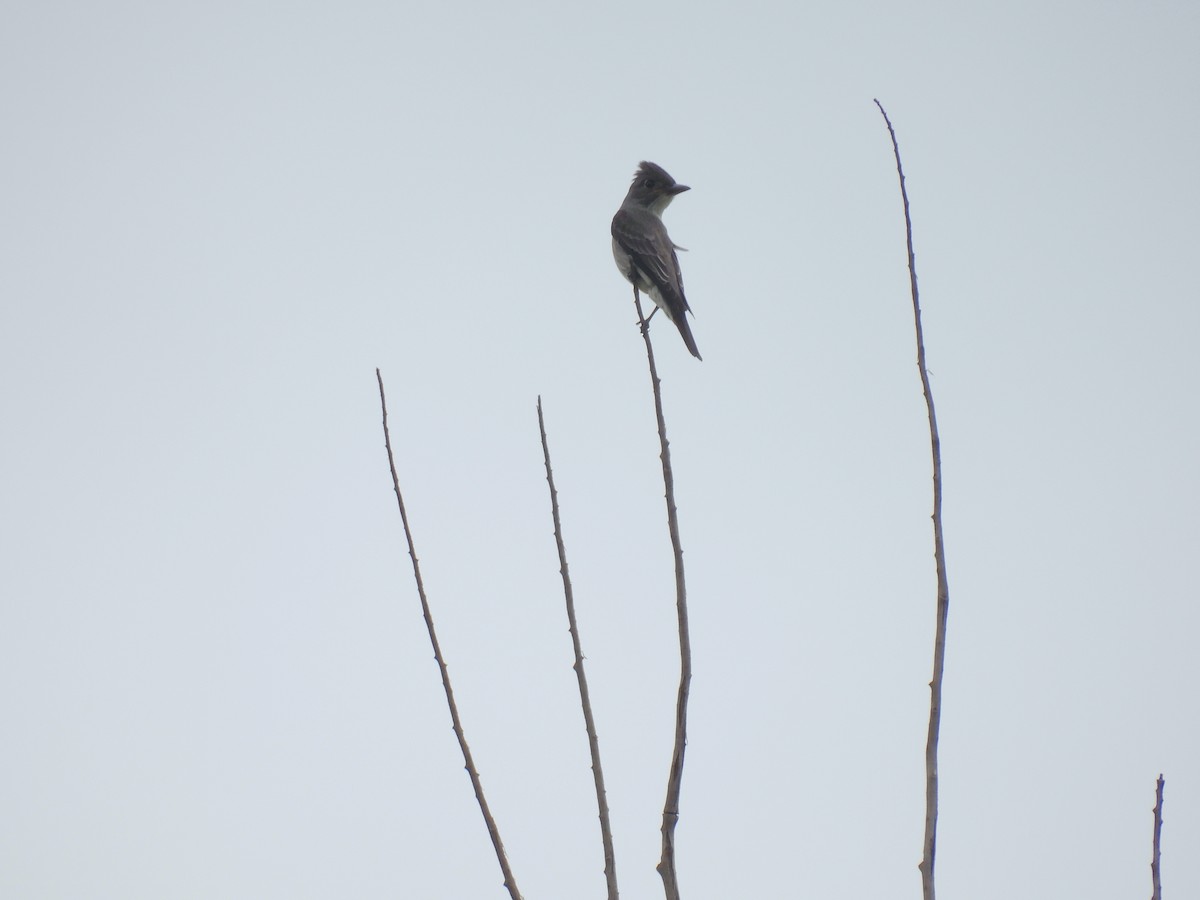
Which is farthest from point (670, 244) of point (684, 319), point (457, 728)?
point (457, 728)

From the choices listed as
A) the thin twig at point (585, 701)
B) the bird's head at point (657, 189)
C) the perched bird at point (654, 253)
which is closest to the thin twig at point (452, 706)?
the thin twig at point (585, 701)

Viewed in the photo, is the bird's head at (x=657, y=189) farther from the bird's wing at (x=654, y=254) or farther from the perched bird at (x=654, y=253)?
the bird's wing at (x=654, y=254)

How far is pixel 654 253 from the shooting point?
9.80 metres

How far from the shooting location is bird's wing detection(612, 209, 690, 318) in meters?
9.66

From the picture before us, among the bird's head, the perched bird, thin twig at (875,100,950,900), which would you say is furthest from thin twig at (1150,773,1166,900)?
the bird's head

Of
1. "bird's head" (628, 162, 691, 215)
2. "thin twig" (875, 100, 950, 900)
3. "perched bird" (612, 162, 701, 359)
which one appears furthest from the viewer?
"bird's head" (628, 162, 691, 215)

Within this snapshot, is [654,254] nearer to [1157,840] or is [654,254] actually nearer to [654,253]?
[654,253]

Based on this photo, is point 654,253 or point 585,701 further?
point 654,253

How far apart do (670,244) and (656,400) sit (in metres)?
6.94

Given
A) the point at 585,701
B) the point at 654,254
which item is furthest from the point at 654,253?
the point at 585,701

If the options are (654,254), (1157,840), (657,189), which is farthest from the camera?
(657,189)

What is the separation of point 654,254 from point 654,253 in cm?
1

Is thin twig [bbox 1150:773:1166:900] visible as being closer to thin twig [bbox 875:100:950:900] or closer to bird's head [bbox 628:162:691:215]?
thin twig [bbox 875:100:950:900]

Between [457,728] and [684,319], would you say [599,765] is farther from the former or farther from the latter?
[684,319]
